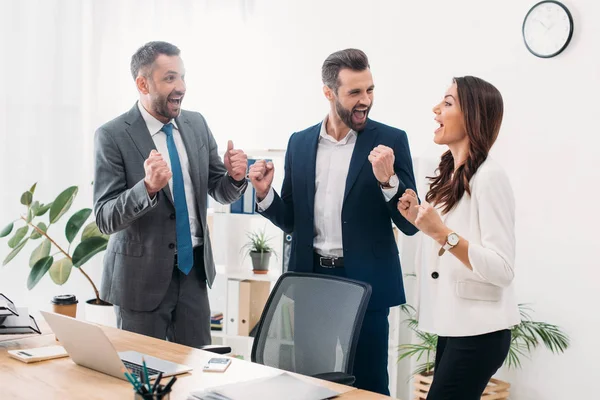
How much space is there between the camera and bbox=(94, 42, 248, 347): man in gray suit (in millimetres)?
2754

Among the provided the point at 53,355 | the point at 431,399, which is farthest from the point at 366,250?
the point at 53,355

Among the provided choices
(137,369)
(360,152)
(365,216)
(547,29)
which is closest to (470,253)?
(365,216)

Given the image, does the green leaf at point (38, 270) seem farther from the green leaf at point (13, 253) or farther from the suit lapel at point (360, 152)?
the suit lapel at point (360, 152)

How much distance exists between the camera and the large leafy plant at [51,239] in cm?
372

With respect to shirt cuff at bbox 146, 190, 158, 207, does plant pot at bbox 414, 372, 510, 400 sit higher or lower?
lower

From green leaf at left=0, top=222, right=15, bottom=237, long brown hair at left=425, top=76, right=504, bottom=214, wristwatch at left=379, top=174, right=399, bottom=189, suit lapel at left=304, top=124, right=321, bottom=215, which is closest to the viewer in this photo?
long brown hair at left=425, top=76, right=504, bottom=214

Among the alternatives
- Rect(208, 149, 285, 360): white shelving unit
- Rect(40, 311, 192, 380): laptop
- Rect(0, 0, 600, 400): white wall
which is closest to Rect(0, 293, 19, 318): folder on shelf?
Rect(40, 311, 192, 380): laptop

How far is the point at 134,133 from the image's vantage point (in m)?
2.83

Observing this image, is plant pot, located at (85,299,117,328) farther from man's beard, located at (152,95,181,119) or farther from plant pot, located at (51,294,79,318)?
man's beard, located at (152,95,181,119)

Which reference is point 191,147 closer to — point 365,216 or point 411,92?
point 365,216

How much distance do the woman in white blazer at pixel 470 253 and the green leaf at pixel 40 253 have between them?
2.35 meters

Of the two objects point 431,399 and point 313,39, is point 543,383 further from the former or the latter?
point 313,39

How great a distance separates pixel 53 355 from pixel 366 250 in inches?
46.8

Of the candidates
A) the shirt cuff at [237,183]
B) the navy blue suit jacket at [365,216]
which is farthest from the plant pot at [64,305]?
the navy blue suit jacket at [365,216]
